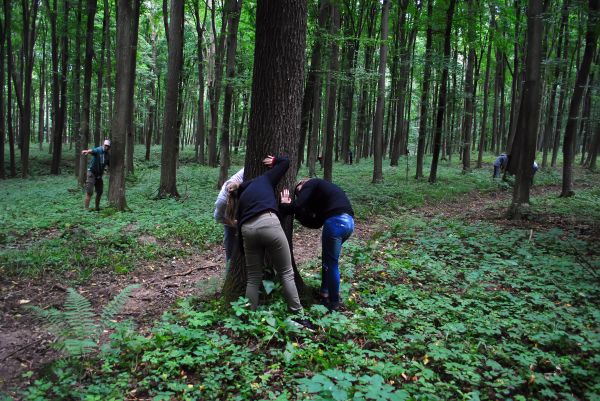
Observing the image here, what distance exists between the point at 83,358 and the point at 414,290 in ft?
14.0

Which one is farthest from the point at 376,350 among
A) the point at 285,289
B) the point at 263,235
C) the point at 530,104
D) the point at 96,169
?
the point at 96,169

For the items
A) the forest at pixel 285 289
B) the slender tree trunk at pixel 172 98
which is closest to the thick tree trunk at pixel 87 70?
the forest at pixel 285 289

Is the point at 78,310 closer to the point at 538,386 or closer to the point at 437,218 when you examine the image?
the point at 538,386

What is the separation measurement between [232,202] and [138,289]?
2.79 metres

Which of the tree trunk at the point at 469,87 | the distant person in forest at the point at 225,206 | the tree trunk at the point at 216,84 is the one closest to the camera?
the distant person in forest at the point at 225,206

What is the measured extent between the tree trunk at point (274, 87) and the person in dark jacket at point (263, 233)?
0.99ft

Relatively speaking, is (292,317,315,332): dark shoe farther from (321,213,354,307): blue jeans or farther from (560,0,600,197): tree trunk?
(560,0,600,197): tree trunk

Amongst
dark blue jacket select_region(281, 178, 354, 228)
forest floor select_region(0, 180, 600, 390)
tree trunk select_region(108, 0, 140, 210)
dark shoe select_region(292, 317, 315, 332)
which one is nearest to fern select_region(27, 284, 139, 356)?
forest floor select_region(0, 180, 600, 390)

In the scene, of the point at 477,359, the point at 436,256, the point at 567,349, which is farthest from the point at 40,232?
the point at 567,349

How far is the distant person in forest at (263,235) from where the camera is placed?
4289 millimetres

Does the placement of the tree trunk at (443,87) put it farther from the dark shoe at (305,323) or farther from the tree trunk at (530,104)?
the dark shoe at (305,323)

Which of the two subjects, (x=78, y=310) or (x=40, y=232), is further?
(x=40, y=232)

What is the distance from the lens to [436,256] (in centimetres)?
753

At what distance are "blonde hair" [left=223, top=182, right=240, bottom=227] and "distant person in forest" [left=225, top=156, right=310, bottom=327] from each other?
0.80 ft
